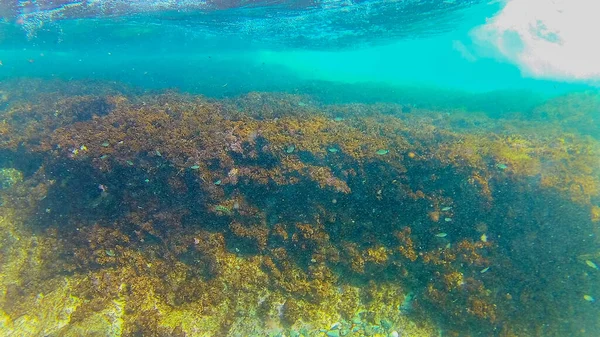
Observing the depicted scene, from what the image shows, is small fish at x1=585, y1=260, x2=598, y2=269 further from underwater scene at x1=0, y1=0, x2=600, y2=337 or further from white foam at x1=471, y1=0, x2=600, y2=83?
white foam at x1=471, y1=0, x2=600, y2=83

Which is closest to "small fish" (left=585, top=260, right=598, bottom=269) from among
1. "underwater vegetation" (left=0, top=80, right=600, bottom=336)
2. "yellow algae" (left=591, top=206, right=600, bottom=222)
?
"underwater vegetation" (left=0, top=80, right=600, bottom=336)

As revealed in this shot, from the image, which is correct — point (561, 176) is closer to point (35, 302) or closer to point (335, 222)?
point (335, 222)

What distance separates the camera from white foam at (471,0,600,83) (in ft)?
90.5

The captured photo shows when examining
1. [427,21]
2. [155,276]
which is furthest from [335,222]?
[427,21]

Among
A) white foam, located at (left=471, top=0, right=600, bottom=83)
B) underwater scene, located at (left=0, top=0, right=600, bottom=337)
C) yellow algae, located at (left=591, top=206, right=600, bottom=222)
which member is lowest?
underwater scene, located at (left=0, top=0, right=600, bottom=337)

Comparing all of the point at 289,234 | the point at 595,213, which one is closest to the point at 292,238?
the point at 289,234

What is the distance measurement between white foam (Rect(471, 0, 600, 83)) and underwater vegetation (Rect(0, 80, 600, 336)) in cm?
2479

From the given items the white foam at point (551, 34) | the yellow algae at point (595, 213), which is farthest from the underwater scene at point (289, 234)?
the white foam at point (551, 34)

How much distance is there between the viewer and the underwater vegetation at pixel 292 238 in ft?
24.4

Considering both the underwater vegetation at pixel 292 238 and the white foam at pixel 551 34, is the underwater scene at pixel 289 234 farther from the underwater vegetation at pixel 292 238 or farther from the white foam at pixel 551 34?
the white foam at pixel 551 34

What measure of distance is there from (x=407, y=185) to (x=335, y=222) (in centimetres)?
251

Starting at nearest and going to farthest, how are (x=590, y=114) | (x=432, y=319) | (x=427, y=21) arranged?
1. (x=432, y=319)
2. (x=590, y=114)
3. (x=427, y=21)

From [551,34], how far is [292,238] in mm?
47881

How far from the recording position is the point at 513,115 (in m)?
21.2
